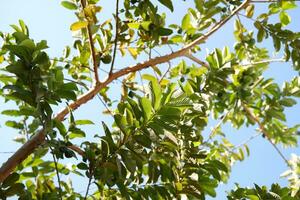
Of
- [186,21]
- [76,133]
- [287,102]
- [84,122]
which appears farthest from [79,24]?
[287,102]

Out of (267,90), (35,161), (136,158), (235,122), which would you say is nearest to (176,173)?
(136,158)

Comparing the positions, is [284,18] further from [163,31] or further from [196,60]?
[163,31]

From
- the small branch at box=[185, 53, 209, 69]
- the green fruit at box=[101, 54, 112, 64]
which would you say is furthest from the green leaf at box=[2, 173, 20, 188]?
the small branch at box=[185, 53, 209, 69]

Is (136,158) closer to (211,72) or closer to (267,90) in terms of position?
(211,72)

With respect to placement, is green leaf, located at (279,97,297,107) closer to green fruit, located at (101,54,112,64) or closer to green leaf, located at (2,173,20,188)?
green fruit, located at (101,54,112,64)

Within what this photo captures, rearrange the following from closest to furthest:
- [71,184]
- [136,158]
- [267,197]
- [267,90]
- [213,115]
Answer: [136,158], [267,197], [71,184], [267,90], [213,115]

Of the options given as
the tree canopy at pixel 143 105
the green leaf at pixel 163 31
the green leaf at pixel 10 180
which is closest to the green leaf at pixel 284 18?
the tree canopy at pixel 143 105

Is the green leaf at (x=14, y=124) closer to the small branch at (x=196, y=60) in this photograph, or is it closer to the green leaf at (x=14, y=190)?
the green leaf at (x=14, y=190)

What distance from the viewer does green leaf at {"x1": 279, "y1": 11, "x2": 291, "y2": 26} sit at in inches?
129

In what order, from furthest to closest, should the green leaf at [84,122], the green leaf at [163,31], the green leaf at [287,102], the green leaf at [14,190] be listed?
the green leaf at [287,102] → the green leaf at [163,31] → the green leaf at [84,122] → the green leaf at [14,190]

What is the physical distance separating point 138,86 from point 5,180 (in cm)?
152

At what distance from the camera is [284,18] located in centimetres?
327

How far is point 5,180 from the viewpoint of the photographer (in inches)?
76.7

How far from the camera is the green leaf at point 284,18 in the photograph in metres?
3.27
